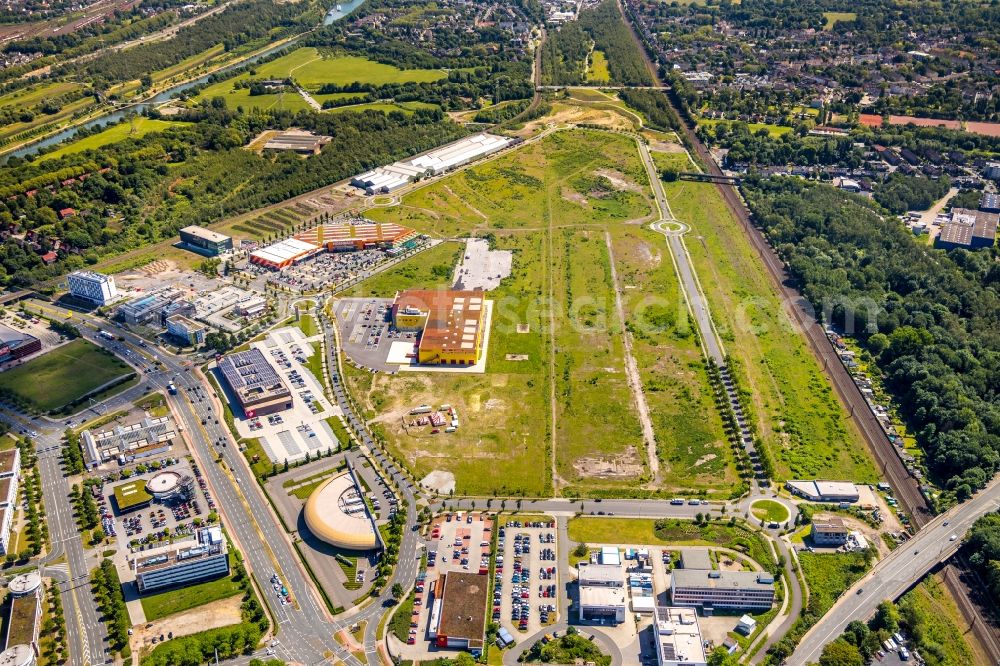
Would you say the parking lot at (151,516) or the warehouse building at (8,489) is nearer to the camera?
the warehouse building at (8,489)

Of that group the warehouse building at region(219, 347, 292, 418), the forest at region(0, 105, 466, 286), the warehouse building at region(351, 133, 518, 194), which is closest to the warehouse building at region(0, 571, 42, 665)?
the warehouse building at region(219, 347, 292, 418)

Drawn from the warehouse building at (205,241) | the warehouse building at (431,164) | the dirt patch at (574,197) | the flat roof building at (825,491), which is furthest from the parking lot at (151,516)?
the dirt patch at (574,197)

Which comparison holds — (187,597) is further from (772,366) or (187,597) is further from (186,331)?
(772,366)

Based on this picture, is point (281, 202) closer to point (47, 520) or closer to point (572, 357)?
point (572, 357)

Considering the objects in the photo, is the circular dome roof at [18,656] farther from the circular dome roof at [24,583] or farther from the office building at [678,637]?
the office building at [678,637]

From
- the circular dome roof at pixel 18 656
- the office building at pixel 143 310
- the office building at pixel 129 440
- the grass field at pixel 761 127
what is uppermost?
the grass field at pixel 761 127

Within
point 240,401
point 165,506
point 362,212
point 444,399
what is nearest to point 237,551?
point 165,506
